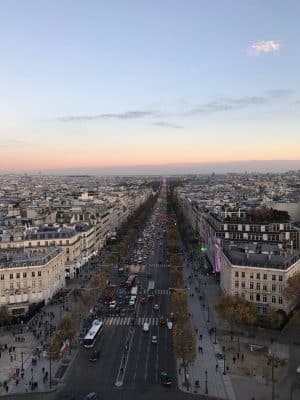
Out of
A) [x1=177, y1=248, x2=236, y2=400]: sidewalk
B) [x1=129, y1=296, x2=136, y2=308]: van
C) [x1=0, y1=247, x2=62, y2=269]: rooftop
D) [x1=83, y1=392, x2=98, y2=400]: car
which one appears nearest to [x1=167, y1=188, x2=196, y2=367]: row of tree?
[x1=177, y1=248, x2=236, y2=400]: sidewalk

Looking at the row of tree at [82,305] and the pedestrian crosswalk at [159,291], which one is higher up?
the row of tree at [82,305]

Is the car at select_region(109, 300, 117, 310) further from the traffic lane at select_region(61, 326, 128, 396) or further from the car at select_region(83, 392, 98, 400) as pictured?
the car at select_region(83, 392, 98, 400)

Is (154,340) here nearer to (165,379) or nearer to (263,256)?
(165,379)

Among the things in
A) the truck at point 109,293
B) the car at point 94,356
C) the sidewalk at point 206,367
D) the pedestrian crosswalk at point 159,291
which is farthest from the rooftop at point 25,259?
the car at point 94,356

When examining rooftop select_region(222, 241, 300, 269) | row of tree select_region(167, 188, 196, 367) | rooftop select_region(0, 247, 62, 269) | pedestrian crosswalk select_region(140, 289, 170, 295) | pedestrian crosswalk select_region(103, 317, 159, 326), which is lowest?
pedestrian crosswalk select_region(140, 289, 170, 295)

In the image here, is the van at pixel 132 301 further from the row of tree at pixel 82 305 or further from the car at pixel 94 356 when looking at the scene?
the car at pixel 94 356

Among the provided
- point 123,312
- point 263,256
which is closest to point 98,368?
point 123,312

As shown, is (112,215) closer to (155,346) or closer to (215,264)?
(215,264)
